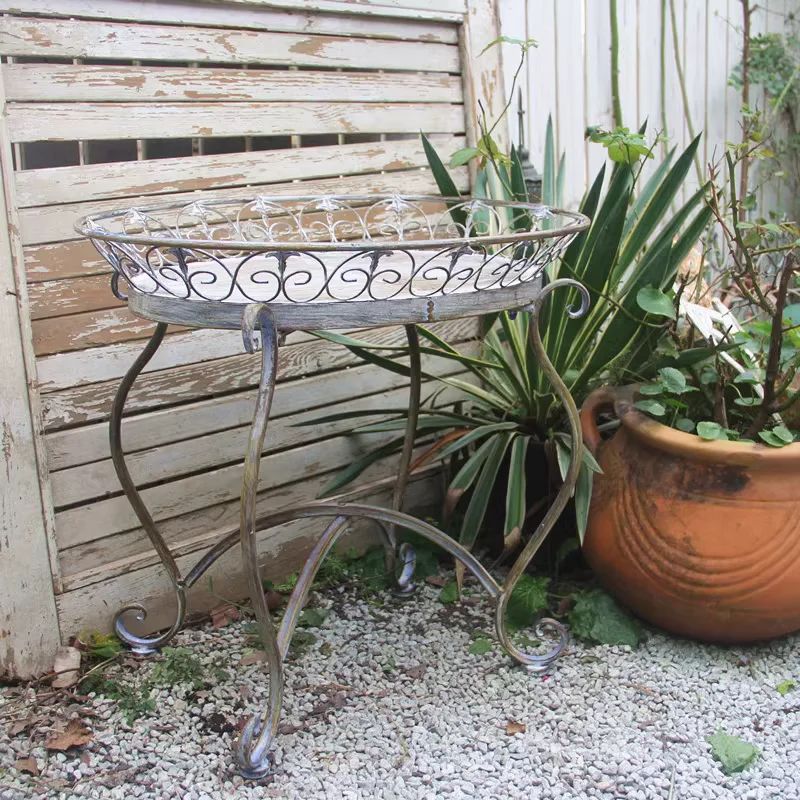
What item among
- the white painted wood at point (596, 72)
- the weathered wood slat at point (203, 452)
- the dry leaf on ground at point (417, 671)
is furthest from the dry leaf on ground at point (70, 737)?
the white painted wood at point (596, 72)

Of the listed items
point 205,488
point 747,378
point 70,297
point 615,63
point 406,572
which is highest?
point 615,63

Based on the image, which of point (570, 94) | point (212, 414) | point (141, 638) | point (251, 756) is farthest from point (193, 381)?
point (570, 94)

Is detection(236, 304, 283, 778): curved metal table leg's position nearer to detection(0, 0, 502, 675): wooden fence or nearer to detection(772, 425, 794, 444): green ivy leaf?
detection(0, 0, 502, 675): wooden fence

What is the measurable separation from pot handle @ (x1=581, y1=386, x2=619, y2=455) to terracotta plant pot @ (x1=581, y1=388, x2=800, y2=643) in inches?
2.6

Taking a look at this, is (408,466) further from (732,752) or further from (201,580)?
(732,752)

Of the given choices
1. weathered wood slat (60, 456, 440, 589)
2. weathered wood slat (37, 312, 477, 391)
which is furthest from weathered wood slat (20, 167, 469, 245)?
weathered wood slat (60, 456, 440, 589)

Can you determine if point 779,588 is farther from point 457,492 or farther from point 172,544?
point 172,544

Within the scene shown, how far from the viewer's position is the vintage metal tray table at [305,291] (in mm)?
1392

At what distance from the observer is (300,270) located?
164cm

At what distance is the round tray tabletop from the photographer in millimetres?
1369

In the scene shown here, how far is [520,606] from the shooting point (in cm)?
208

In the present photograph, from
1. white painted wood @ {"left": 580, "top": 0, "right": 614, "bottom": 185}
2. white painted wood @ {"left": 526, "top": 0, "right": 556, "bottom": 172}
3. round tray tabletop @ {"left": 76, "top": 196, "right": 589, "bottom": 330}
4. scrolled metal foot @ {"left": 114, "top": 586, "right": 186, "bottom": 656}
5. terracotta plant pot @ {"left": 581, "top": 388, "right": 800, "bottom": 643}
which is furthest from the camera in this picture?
white painted wood @ {"left": 580, "top": 0, "right": 614, "bottom": 185}

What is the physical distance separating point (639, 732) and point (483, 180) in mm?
1432

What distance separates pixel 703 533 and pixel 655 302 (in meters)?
0.51
